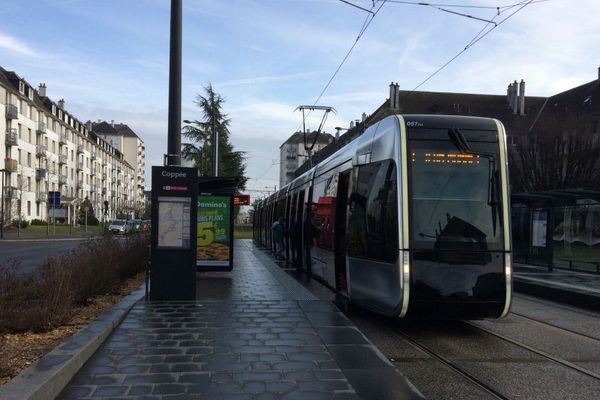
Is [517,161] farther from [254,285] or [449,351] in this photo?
[449,351]

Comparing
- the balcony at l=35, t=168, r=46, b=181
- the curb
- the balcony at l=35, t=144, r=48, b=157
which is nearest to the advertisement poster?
the curb

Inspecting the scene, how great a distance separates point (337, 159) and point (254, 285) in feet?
11.8

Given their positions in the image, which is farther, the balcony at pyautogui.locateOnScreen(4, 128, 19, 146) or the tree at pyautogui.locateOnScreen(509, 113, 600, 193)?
the balcony at pyautogui.locateOnScreen(4, 128, 19, 146)

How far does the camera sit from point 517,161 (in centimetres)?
3428

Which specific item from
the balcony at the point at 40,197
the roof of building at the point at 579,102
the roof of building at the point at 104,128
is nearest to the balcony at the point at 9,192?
the balcony at the point at 40,197

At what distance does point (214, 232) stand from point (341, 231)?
544 centimetres

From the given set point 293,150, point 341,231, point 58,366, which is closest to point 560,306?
point 341,231

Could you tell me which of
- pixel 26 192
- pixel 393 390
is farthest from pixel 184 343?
pixel 26 192

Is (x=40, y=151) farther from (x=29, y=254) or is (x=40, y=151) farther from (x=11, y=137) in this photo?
(x=29, y=254)

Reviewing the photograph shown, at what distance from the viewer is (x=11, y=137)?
67.4 meters

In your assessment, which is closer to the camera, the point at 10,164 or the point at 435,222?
the point at 435,222

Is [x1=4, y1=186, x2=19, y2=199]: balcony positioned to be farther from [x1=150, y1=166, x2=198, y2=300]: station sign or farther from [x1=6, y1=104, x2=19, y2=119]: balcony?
[x1=150, y1=166, x2=198, y2=300]: station sign

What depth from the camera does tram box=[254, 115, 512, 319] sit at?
26.2 ft

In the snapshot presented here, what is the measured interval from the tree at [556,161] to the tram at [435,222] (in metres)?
25.6
